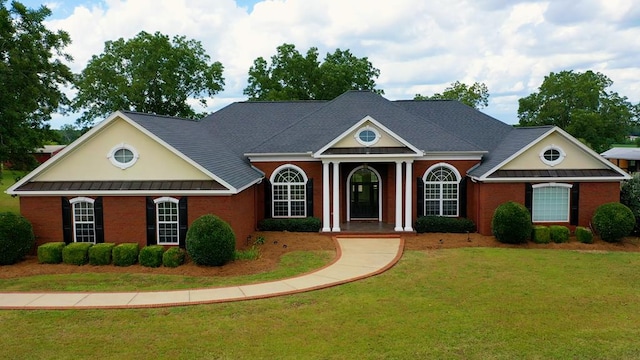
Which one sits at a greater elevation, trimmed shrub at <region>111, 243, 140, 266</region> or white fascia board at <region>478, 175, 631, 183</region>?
white fascia board at <region>478, 175, 631, 183</region>

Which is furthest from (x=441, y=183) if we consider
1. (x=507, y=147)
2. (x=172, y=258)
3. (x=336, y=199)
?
(x=172, y=258)

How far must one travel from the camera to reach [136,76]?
4919cm

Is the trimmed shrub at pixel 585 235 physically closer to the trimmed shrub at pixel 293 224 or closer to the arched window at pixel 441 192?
the arched window at pixel 441 192

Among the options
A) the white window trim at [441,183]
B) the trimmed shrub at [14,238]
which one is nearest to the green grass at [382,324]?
the trimmed shrub at [14,238]

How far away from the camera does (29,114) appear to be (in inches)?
1139

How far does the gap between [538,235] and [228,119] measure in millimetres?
18603

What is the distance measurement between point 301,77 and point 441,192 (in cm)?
3074

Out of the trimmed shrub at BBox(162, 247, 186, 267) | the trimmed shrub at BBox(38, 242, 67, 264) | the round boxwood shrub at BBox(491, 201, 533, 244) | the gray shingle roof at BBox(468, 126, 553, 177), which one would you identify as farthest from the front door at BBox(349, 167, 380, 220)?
the trimmed shrub at BBox(38, 242, 67, 264)

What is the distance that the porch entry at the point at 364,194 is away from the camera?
2736 cm

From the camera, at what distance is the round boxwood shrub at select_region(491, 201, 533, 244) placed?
2147 cm

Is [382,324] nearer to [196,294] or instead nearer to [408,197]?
[196,294]

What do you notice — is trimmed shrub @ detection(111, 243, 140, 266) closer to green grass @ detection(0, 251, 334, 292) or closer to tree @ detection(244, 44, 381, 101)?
green grass @ detection(0, 251, 334, 292)

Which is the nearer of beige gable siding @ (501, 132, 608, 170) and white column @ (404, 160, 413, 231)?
beige gable siding @ (501, 132, 608, 170)

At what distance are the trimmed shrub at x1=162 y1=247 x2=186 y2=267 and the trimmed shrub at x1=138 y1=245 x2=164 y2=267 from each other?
20 centimetres
